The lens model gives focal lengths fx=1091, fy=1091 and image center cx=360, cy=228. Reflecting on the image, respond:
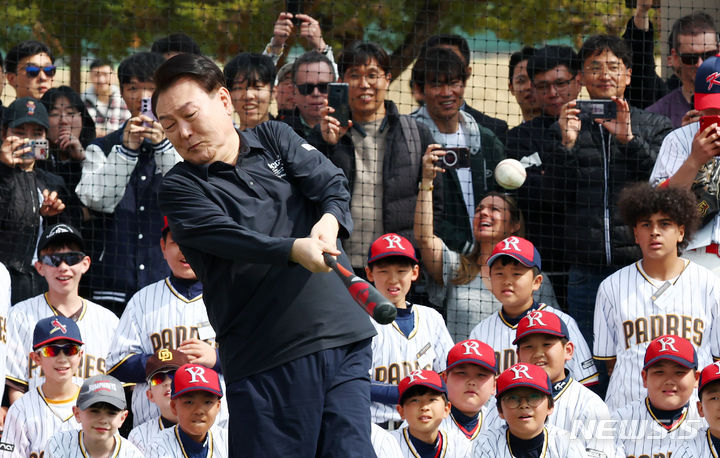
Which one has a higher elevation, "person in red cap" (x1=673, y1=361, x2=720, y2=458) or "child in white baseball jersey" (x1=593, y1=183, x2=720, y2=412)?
"child in white baseball jersey" (x1=593, y1=183, x2=720, y2=412)

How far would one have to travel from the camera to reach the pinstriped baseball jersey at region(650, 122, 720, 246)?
6102 millimetres

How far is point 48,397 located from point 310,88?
249cm

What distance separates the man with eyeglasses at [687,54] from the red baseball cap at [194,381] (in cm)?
335

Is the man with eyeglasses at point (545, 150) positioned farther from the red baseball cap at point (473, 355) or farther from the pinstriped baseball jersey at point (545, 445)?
the pinstriped baseball jersey at point (545, 445)

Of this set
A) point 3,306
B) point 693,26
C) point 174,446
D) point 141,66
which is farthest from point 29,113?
point 693,26

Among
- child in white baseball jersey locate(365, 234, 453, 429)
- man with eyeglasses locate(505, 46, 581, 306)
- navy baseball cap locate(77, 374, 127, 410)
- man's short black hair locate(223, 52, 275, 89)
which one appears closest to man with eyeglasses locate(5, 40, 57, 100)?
man's short black hair locate(223, 52, 275, 89)

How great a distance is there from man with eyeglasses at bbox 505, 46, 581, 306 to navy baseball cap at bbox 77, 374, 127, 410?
2.72 m

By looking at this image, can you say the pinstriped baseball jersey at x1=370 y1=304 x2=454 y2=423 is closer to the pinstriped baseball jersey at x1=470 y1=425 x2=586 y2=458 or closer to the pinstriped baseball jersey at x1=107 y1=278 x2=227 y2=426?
the pinstriped baseball jersey at x1=470 y1=425 x2=586 y2=458

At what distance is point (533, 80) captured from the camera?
7.08 metres

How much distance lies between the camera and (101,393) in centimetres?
530

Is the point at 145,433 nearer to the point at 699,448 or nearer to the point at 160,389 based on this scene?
the point at 160,389

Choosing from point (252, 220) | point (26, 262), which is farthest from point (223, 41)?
point (252, 220)

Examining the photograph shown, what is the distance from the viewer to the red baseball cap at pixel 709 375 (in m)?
5.19

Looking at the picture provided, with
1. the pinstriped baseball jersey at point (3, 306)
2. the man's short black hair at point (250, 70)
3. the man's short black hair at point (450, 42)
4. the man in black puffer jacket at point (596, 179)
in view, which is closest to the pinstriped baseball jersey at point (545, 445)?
the man in black puffer jacket at point (596, 179)
